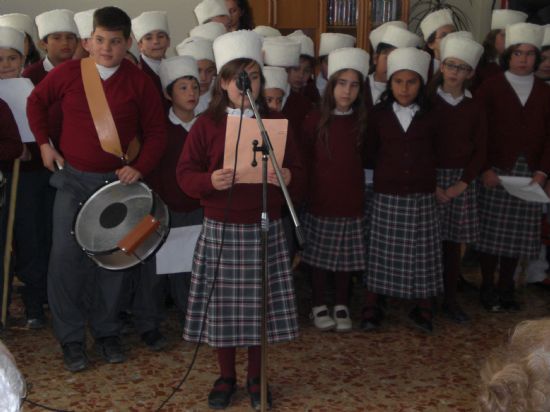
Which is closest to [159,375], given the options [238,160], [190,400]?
[190,400]

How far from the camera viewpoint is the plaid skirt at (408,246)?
141 inches

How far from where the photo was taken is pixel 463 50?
3781 millimetres

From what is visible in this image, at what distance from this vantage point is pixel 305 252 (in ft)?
12.2

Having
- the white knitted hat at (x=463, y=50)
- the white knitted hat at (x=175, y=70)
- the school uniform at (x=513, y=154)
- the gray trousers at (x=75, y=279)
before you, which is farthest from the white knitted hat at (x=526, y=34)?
the gray trousers at (x=75, y=279)

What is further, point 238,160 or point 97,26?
point 97,26

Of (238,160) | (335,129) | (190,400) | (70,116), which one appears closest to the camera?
(238,160)

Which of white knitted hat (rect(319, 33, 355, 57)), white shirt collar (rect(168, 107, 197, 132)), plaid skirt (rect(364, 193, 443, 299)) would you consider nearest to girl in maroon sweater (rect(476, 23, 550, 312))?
plaid skirt (rect(364, 193, 443, 299))

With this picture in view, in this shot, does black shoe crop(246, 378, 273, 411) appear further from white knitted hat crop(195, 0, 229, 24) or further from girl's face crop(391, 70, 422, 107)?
white knitted hat crop(195, 0, 229, 24)

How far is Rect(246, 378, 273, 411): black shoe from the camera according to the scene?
285 cm

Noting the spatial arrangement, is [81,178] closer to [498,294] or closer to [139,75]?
[139,75]

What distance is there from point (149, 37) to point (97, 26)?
38.5 inches

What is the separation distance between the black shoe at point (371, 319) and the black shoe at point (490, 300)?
2.01 ft

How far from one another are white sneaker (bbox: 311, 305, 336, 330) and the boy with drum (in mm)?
1009

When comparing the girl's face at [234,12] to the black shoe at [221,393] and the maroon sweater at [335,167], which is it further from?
the black shoe at [221,393]
